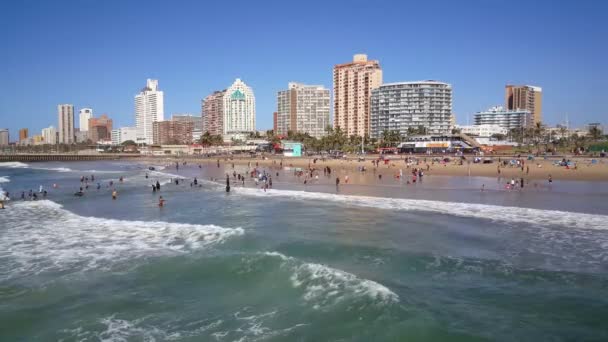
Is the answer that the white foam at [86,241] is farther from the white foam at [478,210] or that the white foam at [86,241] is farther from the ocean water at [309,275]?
the white foam at [478,210]

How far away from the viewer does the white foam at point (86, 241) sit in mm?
16266

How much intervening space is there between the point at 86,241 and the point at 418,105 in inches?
5448

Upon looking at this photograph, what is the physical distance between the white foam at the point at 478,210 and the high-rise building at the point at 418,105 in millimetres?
114449

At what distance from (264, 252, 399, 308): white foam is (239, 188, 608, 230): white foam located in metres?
13.8

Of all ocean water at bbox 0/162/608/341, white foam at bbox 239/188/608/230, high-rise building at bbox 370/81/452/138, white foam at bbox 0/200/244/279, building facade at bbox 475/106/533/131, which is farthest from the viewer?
building facade at bbox 475/106/533/131

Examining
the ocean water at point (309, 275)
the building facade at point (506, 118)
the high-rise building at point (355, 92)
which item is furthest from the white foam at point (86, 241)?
the building facade at point (506, 118)

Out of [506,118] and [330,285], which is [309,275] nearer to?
[330,285]

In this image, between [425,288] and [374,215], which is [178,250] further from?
[374,215]

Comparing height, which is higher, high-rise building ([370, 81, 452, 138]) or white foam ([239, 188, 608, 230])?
high-rise building ([370, 81, 452, 138])

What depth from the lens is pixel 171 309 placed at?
1184 cm

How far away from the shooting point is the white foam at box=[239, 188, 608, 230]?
22888 mm

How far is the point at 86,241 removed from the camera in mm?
19734

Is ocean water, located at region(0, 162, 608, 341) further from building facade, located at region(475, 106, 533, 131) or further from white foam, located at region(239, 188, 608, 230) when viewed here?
building facade, located at region(475, 106, 533, 131)

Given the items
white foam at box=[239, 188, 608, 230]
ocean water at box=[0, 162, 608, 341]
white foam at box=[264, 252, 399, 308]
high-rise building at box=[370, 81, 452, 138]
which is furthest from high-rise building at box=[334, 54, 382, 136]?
white foam at box=[264, 252, 399, 308]
